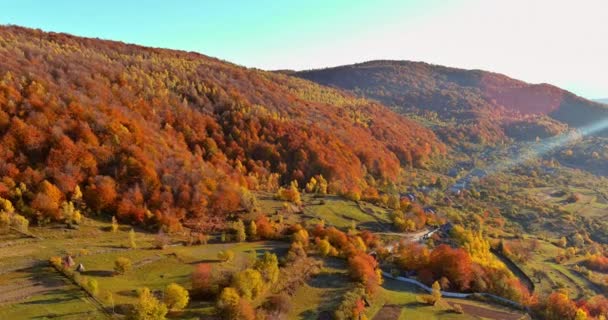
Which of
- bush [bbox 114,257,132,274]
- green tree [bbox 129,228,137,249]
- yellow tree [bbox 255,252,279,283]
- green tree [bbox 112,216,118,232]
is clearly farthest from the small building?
yellow tree [bbox 255,252,279,283]

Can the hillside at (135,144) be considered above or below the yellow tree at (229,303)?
above

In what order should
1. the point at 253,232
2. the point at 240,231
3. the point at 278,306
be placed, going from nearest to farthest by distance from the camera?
1. the point at 278,306
2. the point at 240,231
3. the point at 253,232

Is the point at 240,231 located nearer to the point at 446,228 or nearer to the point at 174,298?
the point at 174,298

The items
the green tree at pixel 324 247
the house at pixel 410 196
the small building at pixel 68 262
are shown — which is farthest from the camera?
the house at pixel 410 196

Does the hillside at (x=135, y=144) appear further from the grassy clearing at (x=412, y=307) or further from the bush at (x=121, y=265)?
the grassy clearing at (x=412, y=307)

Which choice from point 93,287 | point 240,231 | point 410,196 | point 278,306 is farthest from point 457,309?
point 410,196

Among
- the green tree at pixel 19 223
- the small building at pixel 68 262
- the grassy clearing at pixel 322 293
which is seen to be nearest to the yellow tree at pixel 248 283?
the grassy clearing at pixel 322 293

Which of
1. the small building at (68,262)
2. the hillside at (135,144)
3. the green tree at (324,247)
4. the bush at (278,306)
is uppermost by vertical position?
the hillside at (135,144)

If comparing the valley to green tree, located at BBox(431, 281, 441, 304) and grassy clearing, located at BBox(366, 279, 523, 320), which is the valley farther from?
green tree, located at BBox(431, 281, 441, 304)

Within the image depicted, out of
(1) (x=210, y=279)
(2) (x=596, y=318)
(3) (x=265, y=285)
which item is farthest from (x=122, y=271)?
(2) (x=596, y=318)
